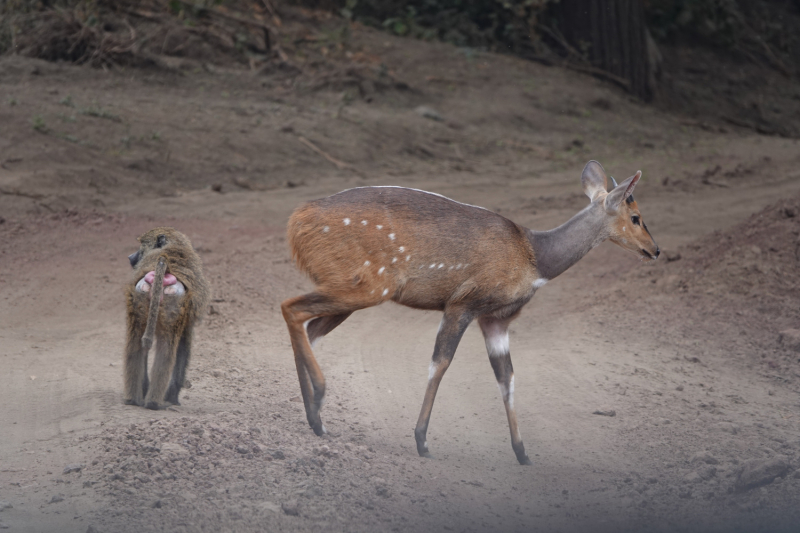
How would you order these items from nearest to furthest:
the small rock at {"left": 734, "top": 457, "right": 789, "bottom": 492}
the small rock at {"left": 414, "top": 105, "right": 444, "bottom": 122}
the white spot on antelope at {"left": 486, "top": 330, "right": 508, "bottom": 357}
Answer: the small rock at {"left": 734, "top": 457, "right": 789, "bottom": 492} → the white spot on antelope at {"left": 486, "top": 330, "right": 508, "bottom": 357} → the small rock at {"left": 414, "top": 105, "right": 444, "bottom": 122}

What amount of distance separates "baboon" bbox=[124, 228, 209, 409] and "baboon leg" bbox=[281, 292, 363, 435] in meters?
0.90

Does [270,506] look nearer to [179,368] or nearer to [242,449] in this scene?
[242,449]

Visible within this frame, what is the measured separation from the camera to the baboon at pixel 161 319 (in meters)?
5.35

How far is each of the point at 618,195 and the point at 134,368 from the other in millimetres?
3472

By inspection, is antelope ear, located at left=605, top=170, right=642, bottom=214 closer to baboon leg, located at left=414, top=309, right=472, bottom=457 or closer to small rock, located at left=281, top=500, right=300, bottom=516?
baboon leg, located at left=414, top=309, right=472, bottom=457

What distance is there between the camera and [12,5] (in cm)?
1457

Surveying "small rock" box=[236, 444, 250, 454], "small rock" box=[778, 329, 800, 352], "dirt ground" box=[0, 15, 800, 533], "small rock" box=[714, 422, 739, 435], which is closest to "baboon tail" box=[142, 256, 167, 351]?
"dirt ground" box=[0, 15, 800, 533]

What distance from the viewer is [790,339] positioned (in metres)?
7.32

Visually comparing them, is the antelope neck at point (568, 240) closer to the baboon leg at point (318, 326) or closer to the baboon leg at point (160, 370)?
the baboon leg at point (318, 326)

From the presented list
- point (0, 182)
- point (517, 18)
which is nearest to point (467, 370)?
point (0, 182)

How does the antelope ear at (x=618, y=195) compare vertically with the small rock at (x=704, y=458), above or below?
above

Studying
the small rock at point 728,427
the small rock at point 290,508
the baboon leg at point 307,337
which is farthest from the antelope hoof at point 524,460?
the small rock at point 290,508

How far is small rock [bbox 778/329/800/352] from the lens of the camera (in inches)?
285

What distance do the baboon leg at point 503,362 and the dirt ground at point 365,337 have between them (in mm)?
225
